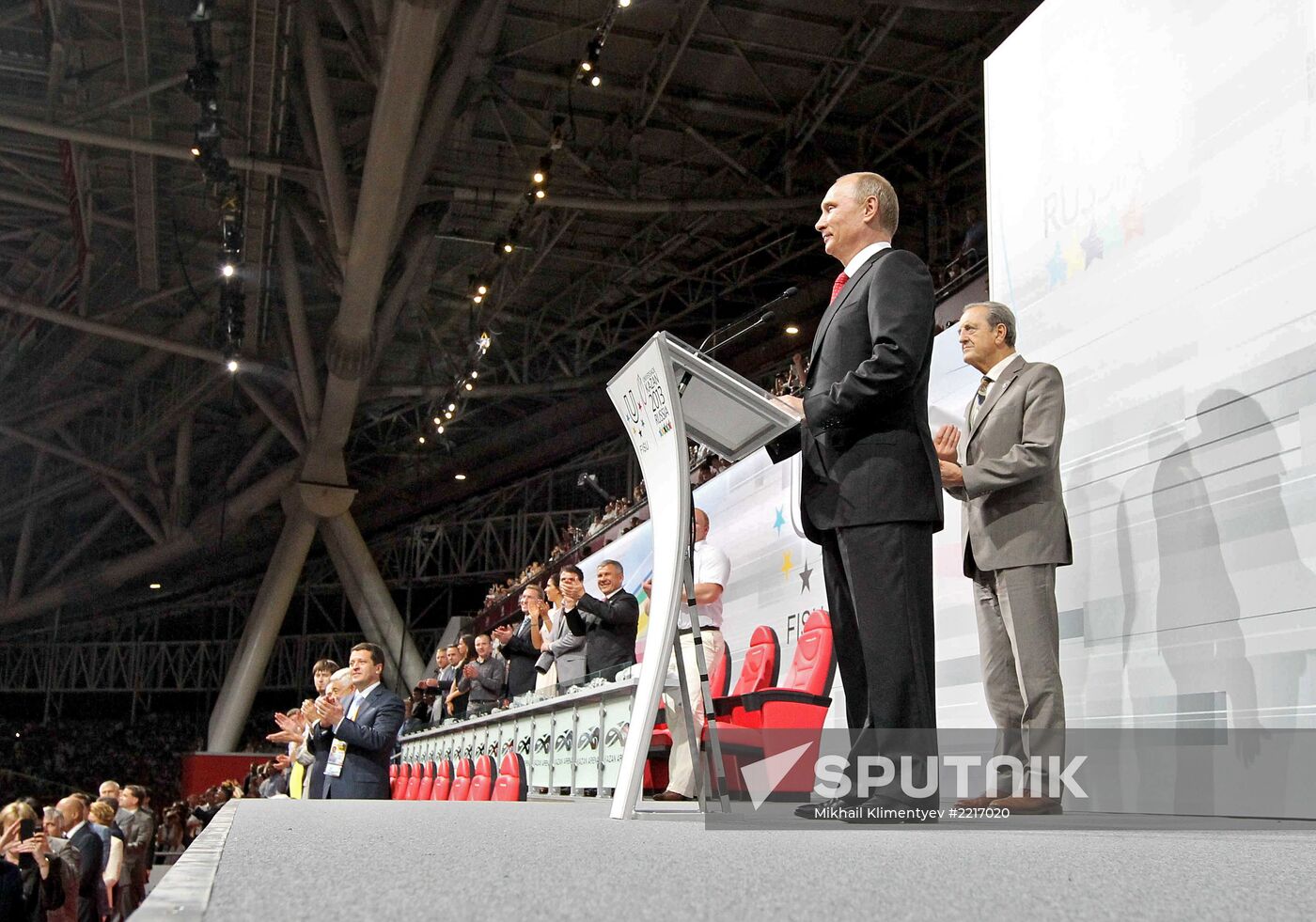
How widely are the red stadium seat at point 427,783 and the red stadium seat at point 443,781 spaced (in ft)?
0.36

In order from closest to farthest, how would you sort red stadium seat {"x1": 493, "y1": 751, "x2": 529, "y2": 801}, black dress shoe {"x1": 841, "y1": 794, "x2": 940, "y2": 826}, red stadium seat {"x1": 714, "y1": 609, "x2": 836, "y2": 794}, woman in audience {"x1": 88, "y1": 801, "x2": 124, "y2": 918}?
black dress shoe {"x1": 841, "y1": 794, "x2": 940, "y2": 826}
red stadium seat {"x1": 714, "y1": 609, "x2": 836, "y2": 794}
red stadium seat {"x1": 493, "y1": 751, "x2": 529, "y2": 801}
woman in audience {"x1": 88, "y1": 801, "x2": 124, "y2": 918}

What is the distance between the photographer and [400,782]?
934cm

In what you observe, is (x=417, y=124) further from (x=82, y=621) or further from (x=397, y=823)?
(x=82, y=621)

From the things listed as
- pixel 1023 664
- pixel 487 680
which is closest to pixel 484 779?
pixel 487 680

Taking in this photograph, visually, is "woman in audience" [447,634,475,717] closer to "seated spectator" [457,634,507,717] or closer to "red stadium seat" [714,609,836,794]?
"seated spectator" [457,634,507,717]

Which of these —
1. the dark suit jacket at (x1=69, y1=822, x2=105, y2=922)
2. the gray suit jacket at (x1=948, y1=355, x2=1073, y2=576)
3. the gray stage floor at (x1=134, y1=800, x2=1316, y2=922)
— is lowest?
the dark suit jacket at (x1=69, y1=822, x2=105, y2=922)

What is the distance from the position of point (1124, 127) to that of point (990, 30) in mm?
9788

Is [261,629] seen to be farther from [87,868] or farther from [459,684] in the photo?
[87,868]

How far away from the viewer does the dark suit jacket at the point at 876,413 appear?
2.34m

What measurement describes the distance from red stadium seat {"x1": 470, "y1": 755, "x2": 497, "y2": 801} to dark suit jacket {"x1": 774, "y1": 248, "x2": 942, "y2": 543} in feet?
13.6

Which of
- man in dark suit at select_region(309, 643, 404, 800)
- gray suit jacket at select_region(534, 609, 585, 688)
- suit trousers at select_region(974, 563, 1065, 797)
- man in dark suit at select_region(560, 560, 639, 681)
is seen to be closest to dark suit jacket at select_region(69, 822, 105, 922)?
man in dark suit at select_region(309, 643, 404, 800)

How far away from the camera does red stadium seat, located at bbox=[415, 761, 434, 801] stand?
25.2ft

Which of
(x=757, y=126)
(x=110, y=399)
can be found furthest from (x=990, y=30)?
(x=110, y=399)

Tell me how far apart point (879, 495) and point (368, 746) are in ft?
11.3
